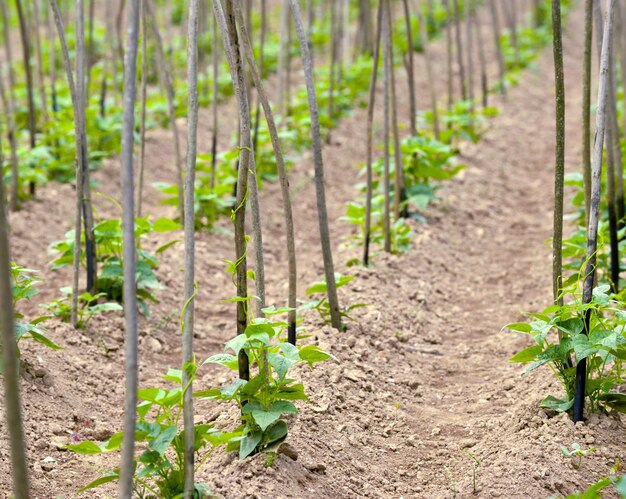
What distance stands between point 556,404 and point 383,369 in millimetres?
902

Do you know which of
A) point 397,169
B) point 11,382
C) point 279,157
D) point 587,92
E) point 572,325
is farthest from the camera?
point 397,169

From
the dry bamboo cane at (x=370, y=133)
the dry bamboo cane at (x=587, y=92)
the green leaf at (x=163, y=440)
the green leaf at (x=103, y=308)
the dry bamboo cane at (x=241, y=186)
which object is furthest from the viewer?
the dry bamboo cane at (x=370, y=133)

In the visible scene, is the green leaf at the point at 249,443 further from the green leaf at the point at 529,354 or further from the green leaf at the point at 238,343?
the green leaf at the point at 529,354

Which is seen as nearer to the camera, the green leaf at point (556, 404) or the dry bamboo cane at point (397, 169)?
the green leaf at point (556, 404)

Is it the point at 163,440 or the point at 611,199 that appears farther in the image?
the point at 611,199

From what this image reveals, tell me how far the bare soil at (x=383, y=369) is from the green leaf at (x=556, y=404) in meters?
0.04

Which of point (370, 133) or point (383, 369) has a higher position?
point (370, 133)

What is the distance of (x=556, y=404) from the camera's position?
2730 millimetres

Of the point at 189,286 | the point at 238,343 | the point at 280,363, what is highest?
the point at 189,286

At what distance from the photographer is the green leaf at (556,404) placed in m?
2.69

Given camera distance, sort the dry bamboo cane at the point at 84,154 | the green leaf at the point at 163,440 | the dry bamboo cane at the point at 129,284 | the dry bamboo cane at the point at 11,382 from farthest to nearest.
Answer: the dry bamboo cane at the point at 84,154, the green leaf at the point at 163,440, the dry bamboo cane at the point at 129,284, the dry bamboo cane at the point at 11,382

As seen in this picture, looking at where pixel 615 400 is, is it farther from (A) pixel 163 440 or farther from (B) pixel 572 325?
(A) pixel 163 440

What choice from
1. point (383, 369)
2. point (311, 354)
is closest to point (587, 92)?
point (383, 369)

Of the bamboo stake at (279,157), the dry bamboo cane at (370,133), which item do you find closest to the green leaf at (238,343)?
the bamboo stake at (279,157)
